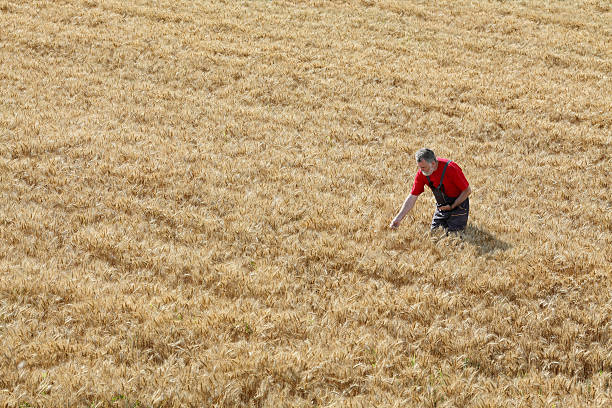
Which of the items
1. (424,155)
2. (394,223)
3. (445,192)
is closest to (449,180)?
(445,192)

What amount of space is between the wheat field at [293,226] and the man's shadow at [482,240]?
4 centimetres

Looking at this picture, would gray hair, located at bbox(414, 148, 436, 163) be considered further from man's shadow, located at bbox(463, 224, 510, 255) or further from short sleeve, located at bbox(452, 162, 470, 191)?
man's shadow, located at bbox(463, 224, 510, 255)

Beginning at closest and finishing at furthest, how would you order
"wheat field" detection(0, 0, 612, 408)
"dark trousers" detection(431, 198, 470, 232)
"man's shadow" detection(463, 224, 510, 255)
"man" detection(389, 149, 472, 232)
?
"wheat field" detection(0, 0, 612, 408) → "man's shadow" detection(463, 224, 510, 255) → "man" detection(389, 149, 472, 232) → "dark trousers" detection(431, 198, 470, 232)

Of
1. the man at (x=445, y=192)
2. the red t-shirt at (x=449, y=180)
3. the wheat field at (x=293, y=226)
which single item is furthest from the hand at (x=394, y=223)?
the red t-shirt at (x=449, y=180)

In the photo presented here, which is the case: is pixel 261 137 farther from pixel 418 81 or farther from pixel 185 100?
pixel 418 81

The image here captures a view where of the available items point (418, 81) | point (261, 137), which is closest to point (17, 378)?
point (261, 137)

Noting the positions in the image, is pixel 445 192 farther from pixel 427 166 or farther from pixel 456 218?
pixel 427 166

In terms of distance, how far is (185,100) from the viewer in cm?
1433

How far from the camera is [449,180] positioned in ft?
25.3

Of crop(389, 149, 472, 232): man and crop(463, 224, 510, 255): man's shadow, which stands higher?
crop(389, 149, 472, 232): man

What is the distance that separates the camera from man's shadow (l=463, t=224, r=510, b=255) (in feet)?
24.7

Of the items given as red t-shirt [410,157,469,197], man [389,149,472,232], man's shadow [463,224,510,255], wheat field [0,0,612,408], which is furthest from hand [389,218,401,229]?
man's shadow [463,224,510,255]

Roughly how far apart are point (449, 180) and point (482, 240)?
1.00 metres

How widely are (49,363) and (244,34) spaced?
55.9ft
